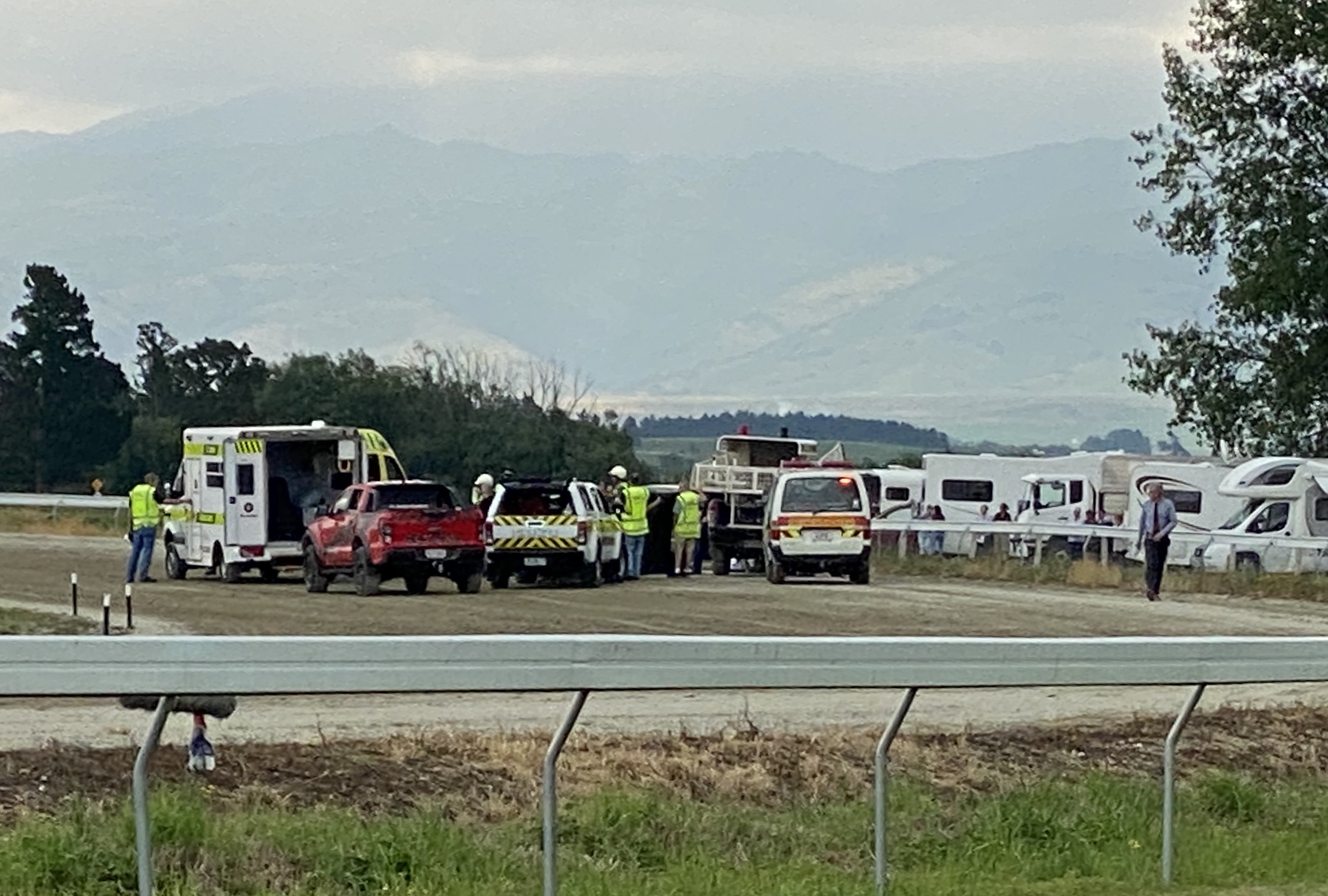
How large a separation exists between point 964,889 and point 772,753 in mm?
2425

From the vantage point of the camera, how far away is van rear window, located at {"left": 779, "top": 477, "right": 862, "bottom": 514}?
38375 mm

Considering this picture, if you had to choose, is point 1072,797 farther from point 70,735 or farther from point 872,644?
point 70,735

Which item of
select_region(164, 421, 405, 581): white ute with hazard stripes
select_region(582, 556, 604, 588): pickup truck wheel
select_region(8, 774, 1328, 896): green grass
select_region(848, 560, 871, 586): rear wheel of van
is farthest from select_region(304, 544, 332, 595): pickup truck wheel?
select_region(8, 774, 1328, 896): green grass

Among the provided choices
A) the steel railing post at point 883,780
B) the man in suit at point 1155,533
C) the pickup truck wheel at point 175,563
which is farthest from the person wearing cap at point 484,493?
the steel railing post at point 883,780

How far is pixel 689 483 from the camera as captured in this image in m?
47.6

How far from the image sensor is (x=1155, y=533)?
1284 inches

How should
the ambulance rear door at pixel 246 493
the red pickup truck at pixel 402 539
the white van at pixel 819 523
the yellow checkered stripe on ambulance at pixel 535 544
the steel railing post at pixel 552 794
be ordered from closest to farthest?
1. the steel railing post at pixel 552 794
2. the red pickup truck at pixel 402 539
3. the yellow checkered stripe on ambulance at pixel 535 544
4. the ambulance rear door at pixel 246 493
5. the white van at pixel 819 523

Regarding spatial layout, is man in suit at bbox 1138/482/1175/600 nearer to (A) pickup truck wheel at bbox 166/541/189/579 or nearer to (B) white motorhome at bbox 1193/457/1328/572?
(B) white motorhome at bbox 1193/457/1328/572

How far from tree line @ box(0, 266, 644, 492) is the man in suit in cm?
5216

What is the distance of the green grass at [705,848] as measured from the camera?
9031 millimetres

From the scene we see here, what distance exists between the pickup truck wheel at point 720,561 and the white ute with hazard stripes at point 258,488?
750cm

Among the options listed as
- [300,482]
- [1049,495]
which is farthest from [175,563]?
[1049,495]

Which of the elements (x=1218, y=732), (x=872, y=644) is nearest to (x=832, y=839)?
(x=872, y=644)

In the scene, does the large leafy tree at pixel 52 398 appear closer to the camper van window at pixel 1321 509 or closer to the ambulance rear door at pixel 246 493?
the ambulance rear door at pixel 246 493
